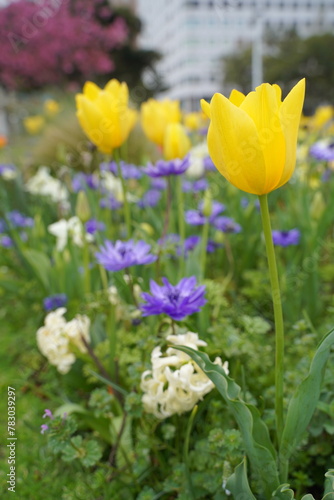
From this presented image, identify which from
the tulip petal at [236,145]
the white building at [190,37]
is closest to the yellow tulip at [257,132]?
the tulip petal at [236,145]

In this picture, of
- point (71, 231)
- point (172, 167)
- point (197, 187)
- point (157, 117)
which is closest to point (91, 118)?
point (172, 167)

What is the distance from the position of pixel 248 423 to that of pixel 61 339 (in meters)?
0.59

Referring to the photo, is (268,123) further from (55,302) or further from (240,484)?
(55,302)

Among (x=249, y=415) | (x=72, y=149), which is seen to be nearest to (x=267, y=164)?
(x=249, y=415)

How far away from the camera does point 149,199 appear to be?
6.63 feet

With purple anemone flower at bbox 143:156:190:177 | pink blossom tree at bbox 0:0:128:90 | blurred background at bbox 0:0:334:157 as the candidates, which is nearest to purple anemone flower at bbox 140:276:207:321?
purple anemone flower at bbox 143:156:190:177

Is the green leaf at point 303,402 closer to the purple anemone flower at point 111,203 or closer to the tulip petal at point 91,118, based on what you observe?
the tulip petal at point 91,118

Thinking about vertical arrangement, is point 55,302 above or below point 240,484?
above

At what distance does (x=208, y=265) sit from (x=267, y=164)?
1.25m

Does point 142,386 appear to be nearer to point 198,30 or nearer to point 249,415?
point 249,415

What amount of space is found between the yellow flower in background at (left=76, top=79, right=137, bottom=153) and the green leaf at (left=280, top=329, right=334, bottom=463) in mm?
774

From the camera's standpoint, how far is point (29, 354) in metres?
1.52

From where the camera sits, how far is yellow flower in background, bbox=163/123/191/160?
1269 millimetres

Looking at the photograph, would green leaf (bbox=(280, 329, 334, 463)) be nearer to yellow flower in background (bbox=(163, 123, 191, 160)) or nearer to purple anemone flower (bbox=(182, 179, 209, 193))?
yellow flower in background (bbox=(163, 123, 191, 160))
